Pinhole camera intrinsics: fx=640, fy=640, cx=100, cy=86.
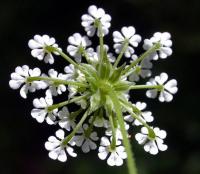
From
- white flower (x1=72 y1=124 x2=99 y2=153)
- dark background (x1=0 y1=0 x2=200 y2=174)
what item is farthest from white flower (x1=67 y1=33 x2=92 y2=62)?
dark background (x1=0 y1=0 x2=200 y2=174)

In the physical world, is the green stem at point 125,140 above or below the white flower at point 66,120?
below

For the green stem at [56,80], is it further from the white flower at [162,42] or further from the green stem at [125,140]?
the white flower at [162,42]

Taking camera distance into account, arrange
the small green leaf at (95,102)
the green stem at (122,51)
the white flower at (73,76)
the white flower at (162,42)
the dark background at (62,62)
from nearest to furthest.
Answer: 1. the small green leaf at (95,102)
2. the green stem at (122,51)
3. the white flower at (73,76)
4. the white flower at (162,42)
5. the dark background at (62,62)

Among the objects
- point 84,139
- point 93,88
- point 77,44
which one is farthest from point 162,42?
point 84,139

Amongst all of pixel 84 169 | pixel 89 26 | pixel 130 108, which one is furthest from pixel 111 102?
pixel 84 169

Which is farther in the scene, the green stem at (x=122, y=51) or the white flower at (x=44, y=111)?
the white flower at (x=44, y=111)

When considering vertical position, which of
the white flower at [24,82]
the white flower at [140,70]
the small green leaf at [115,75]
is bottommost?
the small green leaf at [115,75]

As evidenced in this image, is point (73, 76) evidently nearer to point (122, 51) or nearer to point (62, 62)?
point (122, 51)

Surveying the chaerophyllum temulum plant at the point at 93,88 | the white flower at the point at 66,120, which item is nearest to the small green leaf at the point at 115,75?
the chaerophyllum temulum plant at the point at 93,88
